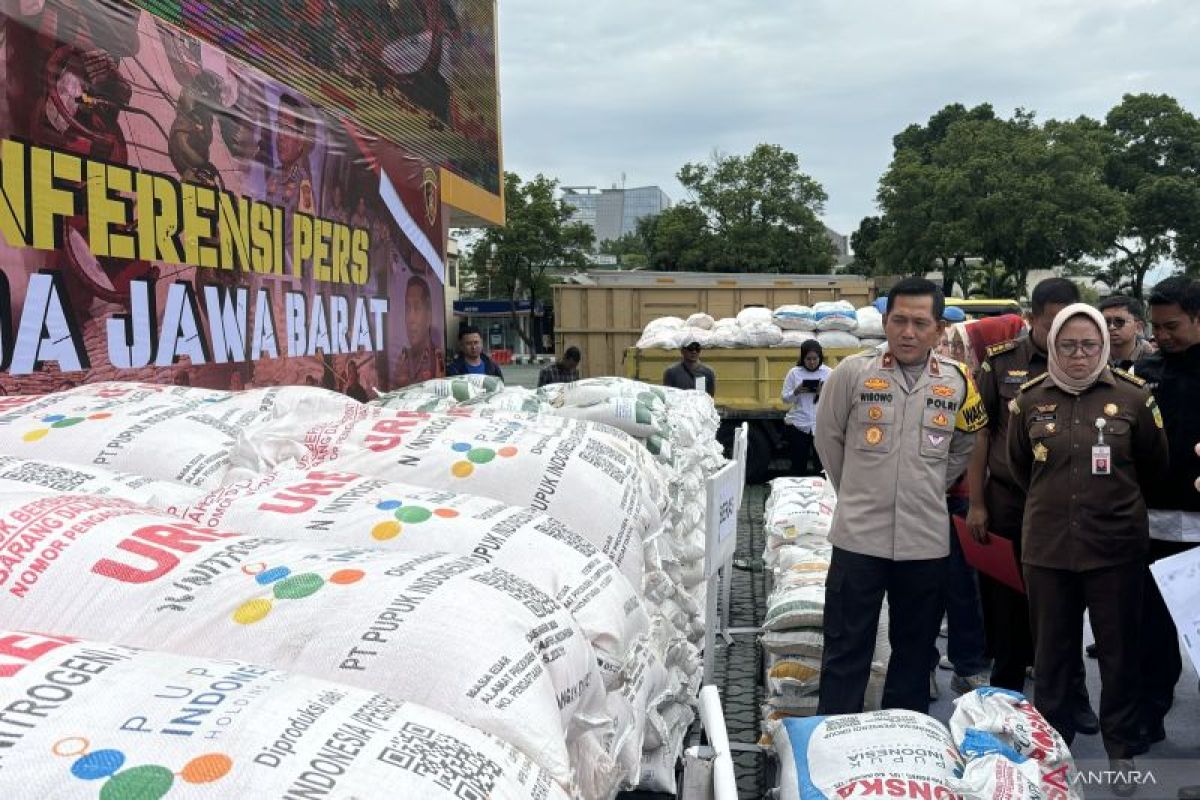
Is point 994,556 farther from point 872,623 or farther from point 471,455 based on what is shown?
point 471,455

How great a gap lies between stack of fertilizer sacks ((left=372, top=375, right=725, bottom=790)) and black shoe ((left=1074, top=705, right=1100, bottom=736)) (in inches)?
57.8

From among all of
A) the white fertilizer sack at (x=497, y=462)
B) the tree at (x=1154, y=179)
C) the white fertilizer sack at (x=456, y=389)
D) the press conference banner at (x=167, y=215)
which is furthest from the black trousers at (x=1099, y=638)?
the tree at (x=1154, y=179)

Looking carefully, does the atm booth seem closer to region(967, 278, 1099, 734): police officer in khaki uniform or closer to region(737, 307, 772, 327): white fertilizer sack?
region(737, 307, 772, 327): white fertilizer sack

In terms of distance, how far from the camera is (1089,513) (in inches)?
118

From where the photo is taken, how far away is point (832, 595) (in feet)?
10.7

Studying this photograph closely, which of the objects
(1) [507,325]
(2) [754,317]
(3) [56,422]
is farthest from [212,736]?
(1) [507,325]

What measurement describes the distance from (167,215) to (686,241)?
35.7 metres

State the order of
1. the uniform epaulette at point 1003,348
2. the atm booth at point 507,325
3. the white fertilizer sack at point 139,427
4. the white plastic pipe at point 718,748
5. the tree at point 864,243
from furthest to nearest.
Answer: the tree at point 864,243
the atm booth at point 507,325
the uniform epaulette at point 1003,348
the white fertilizer sack at point 139,427
the white plastic pipe at point 718,748

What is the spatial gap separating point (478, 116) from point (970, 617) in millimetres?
14347

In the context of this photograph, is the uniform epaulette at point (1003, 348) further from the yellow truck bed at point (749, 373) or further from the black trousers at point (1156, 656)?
the yellow truck bed at point (749, 373)

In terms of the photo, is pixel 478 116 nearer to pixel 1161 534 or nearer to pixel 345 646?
pixel 1161 534

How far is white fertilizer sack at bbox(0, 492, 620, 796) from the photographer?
1.39 meters

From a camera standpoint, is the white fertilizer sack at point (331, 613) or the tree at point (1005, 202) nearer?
the white fertilizer sack at point (331, 613)

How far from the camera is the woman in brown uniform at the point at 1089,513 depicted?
299cm
